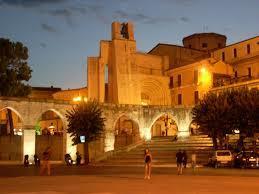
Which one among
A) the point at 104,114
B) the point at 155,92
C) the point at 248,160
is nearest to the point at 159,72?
the point at 155,92

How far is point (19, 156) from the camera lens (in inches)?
1729

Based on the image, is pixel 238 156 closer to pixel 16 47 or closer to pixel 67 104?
pixel 67 104

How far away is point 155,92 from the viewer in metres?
60.6

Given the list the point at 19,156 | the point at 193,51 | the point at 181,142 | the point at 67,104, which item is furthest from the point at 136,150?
the point at 193,51

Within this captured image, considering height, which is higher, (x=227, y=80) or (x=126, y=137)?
(x=227, y=80)

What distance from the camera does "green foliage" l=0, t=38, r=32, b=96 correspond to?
46.9 m

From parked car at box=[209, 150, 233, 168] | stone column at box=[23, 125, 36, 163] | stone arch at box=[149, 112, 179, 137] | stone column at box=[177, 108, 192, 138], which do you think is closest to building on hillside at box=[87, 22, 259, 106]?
stone arch at box=[149, 112, 179, 137]

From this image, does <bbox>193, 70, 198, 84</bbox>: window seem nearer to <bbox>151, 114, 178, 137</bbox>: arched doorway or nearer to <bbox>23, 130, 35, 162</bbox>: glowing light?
<bbox>151, 114, 178, 137</bbox>: arched doorway

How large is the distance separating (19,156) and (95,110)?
31.0ft

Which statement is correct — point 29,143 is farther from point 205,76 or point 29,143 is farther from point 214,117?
point 205,76

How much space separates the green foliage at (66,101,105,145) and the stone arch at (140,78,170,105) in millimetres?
19788

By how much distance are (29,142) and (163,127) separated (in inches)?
915

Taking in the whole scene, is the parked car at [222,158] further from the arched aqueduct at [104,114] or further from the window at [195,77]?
the window at [195,77]

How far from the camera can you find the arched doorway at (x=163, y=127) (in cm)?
5791
